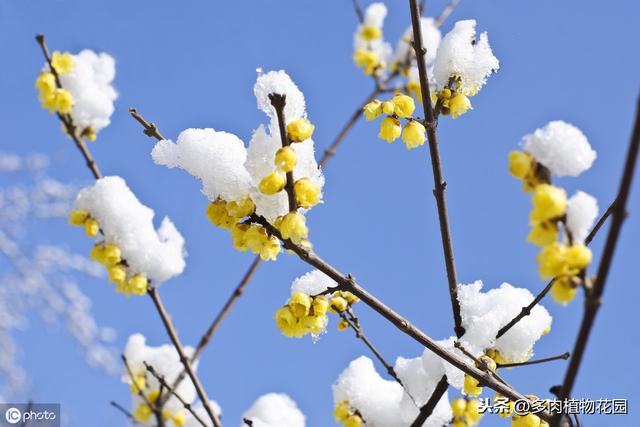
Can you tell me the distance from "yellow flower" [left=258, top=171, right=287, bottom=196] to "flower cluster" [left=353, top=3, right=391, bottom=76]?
3.85 metres

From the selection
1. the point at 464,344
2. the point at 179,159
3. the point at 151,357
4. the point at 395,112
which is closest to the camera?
the point at 179,159

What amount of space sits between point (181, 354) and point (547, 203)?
217cm

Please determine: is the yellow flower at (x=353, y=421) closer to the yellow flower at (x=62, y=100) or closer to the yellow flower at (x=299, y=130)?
the yellow flower at (x=299, y=130)

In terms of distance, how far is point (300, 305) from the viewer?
6.19 ft

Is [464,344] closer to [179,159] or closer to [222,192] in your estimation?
[222,192]

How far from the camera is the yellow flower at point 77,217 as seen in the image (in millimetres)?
2922

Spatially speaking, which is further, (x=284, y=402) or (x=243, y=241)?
(x=284, y=402)

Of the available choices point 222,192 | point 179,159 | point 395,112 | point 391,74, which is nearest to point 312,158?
point 222,192

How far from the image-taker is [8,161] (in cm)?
886

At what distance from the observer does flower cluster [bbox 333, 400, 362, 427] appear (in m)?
2.43

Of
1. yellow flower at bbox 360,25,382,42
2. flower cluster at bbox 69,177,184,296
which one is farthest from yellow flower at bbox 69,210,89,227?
yellow flower at bbox 360,25,382,42

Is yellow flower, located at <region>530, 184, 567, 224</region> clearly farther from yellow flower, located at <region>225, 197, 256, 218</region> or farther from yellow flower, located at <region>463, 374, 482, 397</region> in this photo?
yellow flower, located at <region>463, 374, 482, 397</region>

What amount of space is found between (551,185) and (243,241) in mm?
816

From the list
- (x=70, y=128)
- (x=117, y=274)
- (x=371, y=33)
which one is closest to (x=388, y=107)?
(x=117, y=274)
